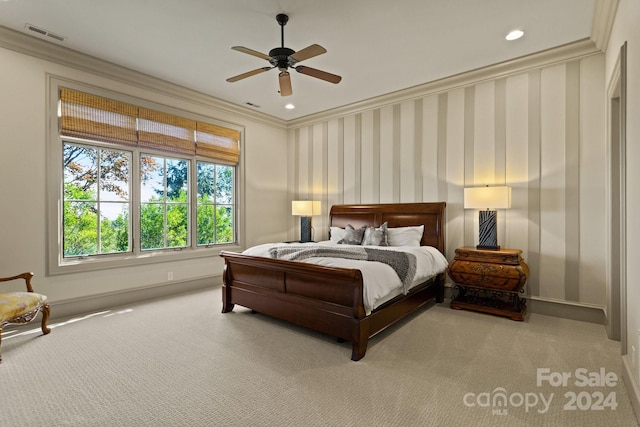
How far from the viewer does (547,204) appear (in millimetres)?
3682

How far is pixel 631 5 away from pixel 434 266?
2.76m

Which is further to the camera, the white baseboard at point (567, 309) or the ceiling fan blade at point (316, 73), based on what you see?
the white baseboard at point (567, 309)

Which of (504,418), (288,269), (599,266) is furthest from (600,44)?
(288,269)

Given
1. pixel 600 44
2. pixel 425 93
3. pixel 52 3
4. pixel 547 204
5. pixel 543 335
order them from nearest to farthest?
pixel 52 3, pixel 543 335, pixel 600 44, pixel 547 204, pixel 425 93

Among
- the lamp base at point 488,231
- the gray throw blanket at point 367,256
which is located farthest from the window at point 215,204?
the lamp base at point 488,231

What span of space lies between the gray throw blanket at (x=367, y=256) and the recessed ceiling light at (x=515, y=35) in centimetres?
251

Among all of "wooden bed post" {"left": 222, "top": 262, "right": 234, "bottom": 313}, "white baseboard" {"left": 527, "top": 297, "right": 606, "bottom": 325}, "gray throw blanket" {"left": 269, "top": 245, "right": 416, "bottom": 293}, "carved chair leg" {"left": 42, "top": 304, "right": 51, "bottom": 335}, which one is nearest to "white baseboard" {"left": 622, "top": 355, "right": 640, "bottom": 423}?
"white baseboard" {"left": 527, "top": 297, "right": 606, "bottom": 325}

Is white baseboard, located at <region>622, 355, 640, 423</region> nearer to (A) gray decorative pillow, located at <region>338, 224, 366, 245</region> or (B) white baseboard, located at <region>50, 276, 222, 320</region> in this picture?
(A) gray decorative pillow, located at <region>338, 224, 366, 245</region>

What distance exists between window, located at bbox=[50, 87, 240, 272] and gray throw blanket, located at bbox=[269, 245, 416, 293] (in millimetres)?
2146

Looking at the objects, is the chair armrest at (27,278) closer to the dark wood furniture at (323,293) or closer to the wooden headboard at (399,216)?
the dark wood furniture at (323,293)

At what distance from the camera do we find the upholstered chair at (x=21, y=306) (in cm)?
265

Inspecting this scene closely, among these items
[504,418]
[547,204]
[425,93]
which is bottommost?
[504,418]

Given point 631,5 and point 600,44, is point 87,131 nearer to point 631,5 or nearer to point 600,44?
point 631,5

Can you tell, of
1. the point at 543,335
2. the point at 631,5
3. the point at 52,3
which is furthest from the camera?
the point at 543,335
